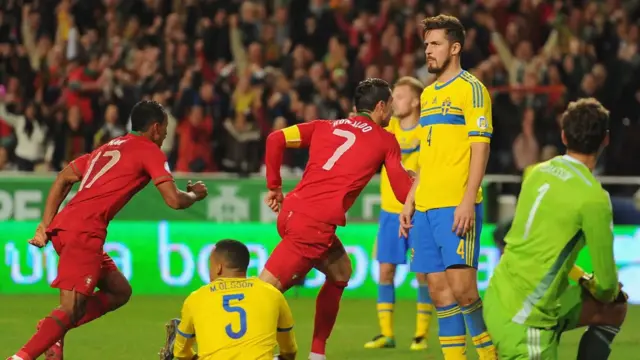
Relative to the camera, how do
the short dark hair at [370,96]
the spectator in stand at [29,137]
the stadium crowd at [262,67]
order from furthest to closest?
1. the spectator in stand at [29,137]
2. the stadium crowd at [262,67]
3. the short dark hair at [370,96]

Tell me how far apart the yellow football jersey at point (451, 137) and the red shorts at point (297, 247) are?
28.6 inches

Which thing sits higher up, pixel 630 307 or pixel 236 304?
pixel 236 304

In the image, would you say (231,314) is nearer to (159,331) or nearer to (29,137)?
(159,331)

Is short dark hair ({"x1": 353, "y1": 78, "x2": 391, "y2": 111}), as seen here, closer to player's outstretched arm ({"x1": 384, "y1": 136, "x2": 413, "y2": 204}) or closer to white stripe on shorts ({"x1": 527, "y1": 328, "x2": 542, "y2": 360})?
player's outstretched arm ({"x1": 384, "y1": 136, "x2": 413, "y2": 204})

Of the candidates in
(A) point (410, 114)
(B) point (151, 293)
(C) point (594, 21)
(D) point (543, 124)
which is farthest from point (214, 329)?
(C) point (594, 21)

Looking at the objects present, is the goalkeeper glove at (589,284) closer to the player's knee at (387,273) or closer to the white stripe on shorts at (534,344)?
the white stripe on shorts at (534,344)

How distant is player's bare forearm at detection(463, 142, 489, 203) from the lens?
7012mm

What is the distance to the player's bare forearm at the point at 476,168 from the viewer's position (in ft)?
23.0

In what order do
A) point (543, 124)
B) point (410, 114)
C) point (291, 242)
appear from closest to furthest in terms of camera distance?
point (291, 242) < point (410, 114) < point (543, 124)

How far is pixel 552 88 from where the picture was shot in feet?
55.1

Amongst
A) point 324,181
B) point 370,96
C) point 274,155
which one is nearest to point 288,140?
point 274,155

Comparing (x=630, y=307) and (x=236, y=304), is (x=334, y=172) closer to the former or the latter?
(x=236, y=304)

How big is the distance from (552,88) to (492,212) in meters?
2.89

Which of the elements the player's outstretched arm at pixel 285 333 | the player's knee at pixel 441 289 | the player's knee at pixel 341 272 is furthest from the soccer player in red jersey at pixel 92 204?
the player's knee at pixel 441 289
